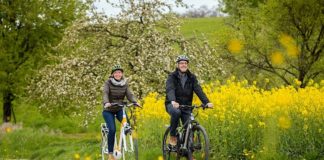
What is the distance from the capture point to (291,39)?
2386 cm

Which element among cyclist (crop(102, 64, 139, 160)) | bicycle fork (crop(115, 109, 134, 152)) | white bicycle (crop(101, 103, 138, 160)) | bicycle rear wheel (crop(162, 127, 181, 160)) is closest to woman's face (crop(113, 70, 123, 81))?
cyclist (crop(102, 64, 139, 160))

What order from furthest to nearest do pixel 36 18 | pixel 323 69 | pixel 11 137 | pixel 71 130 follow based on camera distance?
1. pixel 71 130
2. pixel 36 18
3. pixel 11 137
4. pixel 323 69

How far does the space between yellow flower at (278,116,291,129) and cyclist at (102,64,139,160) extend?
2965 mm

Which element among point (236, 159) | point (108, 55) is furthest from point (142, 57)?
point (236, 159)

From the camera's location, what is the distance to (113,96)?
13555mm

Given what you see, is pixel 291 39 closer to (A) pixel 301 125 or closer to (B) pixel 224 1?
(A) pixel 301 125

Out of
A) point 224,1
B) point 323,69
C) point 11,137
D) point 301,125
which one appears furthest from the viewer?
point 224,1

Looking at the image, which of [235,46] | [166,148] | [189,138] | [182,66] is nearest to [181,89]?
[182,66]

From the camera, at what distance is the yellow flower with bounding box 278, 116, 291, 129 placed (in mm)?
12326

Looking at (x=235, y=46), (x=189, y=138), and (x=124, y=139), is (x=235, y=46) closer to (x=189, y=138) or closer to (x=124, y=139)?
(x=124, y=139)

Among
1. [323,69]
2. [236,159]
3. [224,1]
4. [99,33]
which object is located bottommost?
[236,159]

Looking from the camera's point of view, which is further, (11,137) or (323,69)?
(11,137)

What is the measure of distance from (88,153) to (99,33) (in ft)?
25.3

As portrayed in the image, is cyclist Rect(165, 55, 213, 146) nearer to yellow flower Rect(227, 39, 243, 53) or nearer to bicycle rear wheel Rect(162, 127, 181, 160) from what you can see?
bicycle rear wheel Rect(162, 127, 181, 160)
